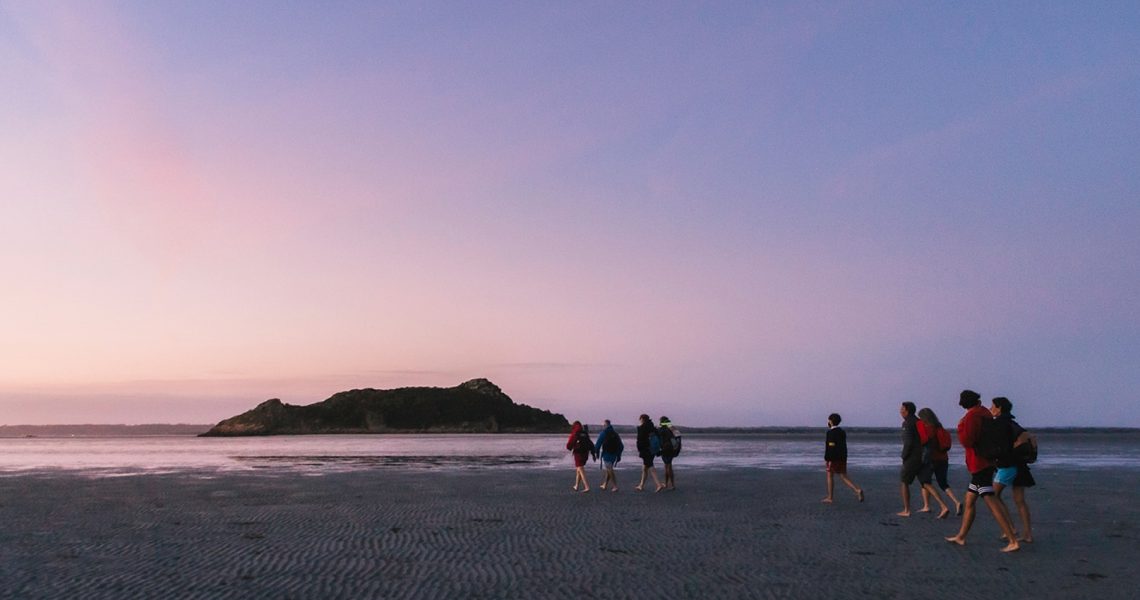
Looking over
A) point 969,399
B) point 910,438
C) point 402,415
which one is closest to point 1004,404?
point 969,399

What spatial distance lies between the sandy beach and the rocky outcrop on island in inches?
5602

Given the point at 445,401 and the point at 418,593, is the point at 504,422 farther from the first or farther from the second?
the point at 418,593

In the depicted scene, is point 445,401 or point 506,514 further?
point 445,401

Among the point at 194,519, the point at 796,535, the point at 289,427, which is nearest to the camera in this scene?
the point at 796,535

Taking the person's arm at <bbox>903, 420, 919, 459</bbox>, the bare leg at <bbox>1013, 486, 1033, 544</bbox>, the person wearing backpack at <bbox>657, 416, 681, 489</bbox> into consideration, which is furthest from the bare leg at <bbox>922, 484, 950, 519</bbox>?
the person wearing backpack at <bbox>657, 416, 681, 489</bbox>

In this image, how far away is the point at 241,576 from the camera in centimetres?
A: 1048

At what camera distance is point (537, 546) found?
13.0 m

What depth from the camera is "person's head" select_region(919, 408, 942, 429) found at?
17266 millimetres

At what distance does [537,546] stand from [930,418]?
938 cm

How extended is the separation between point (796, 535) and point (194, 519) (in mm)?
11903

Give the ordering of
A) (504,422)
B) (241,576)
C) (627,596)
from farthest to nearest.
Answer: (504,422), (241,576), (627,596)

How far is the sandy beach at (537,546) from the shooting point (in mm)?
9922

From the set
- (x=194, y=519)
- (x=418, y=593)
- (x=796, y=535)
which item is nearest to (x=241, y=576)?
(x=418, y=593)

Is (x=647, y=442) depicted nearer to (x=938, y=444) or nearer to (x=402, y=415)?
(x=938, y=444)
